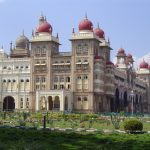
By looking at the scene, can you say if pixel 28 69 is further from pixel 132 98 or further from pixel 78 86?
pixel 132 98

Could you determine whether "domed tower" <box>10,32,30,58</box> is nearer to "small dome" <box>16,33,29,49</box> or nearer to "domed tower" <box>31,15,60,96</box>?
"small dome" <box>16,33,29,49</box>

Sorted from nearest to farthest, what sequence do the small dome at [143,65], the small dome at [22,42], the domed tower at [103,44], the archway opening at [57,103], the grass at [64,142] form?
the grass at [64,142]
the archway opening at [57,103]
the domed tower at [103,44]
the small dome at [22,42]
the small dome at [143,65]

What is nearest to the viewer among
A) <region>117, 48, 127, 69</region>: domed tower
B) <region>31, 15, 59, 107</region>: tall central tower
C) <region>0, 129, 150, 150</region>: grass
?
<region>0, 129, 150, 150</region>: grass

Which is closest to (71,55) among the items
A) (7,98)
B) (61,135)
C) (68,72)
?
(68,72)

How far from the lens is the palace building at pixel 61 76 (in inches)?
2766

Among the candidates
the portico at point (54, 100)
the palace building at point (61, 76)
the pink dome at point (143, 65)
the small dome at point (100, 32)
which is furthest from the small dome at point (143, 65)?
the portico at point (54, 100)

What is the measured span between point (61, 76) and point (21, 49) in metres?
16.4

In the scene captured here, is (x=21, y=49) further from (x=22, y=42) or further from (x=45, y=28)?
(x=45, y=28)

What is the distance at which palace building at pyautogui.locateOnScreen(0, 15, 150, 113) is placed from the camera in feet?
230

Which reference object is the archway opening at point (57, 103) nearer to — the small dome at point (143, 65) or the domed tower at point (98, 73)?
the domed tower at point (98, 73)

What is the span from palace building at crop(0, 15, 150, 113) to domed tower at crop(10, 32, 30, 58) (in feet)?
7.50

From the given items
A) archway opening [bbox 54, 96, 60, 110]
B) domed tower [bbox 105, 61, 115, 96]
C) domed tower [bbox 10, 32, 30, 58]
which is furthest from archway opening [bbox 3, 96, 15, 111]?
domed tower [bbox 105, 61, 115, 96]

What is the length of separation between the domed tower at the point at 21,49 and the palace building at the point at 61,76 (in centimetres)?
229

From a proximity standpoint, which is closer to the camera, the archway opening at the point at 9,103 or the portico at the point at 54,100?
the portico at the point at 54,100
